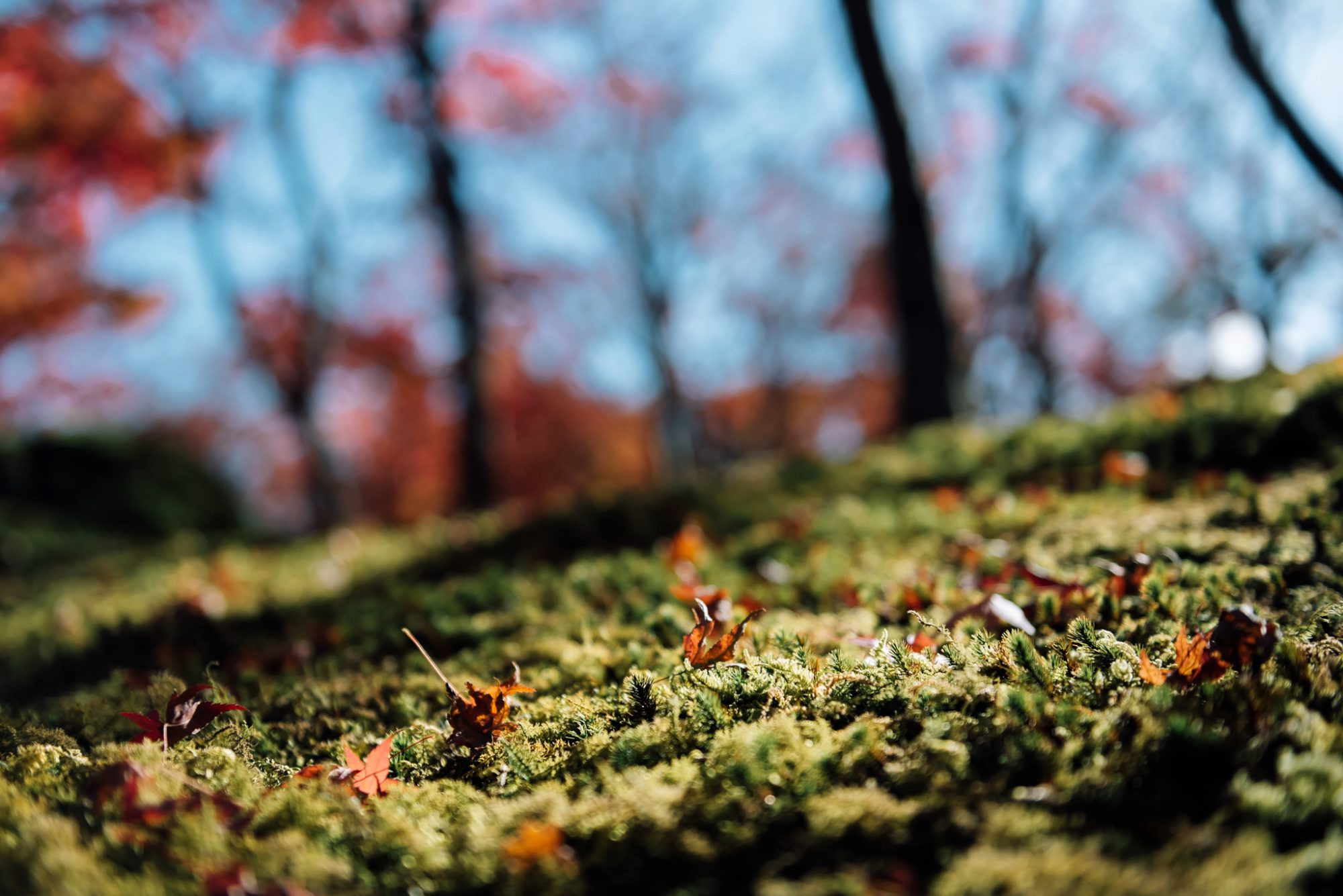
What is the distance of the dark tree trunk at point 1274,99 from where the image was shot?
4621 millimetres

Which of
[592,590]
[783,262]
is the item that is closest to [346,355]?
[783,262]

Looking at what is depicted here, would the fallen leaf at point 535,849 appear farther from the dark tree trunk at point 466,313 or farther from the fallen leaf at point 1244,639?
the dark tree trunk at point 466,313

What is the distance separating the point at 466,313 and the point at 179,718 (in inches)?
330

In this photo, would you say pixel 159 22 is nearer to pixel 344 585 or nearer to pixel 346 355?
pixel 346 355

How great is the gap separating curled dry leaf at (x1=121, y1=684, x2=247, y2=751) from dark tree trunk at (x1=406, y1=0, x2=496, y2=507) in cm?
776

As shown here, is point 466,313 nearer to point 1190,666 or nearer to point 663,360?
point 663,360

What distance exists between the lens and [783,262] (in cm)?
2420

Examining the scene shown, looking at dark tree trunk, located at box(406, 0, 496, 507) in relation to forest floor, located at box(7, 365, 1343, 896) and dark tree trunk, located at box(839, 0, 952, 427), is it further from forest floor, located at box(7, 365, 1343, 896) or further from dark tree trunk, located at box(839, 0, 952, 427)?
Result: forest floor, located at box(7, 365, 1343, 896)

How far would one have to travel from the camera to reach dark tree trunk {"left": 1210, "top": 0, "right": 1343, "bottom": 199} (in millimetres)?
4621

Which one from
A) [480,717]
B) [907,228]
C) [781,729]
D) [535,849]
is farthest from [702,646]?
[907,228]

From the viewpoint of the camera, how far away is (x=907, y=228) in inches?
270

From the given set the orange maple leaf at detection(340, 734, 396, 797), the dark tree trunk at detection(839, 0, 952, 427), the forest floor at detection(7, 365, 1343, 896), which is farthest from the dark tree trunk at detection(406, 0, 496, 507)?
the orange maple leaf at detection(340, 734, 396, 797)

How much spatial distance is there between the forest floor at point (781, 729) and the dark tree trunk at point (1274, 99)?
6.85ft

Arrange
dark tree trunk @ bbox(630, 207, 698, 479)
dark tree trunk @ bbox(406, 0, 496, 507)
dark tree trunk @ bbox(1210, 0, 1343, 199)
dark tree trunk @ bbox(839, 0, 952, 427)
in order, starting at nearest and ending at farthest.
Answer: dark tree trunk @ bbox(1210, 0, 1343, 199) → dark tree trunk @ bbox(839, 0, 952, 427) → dark tree trunk @ bbox(406, 0, 496, 507) → dark tree trunk @ bbox(630, 207, 698, 479)
